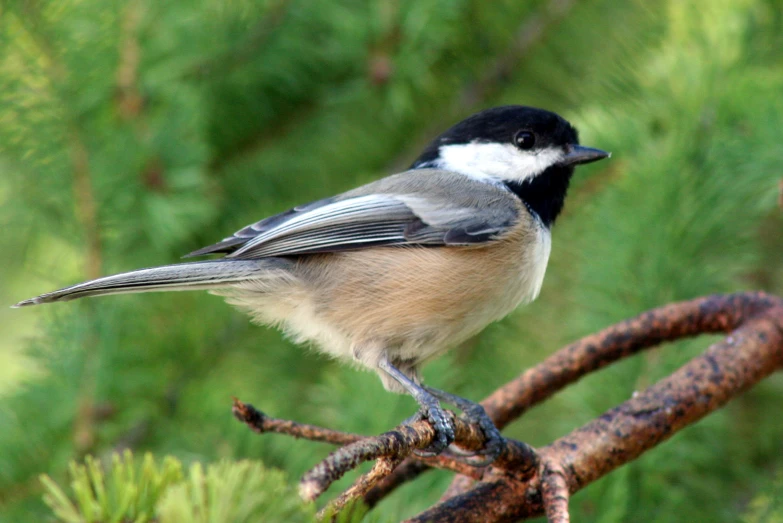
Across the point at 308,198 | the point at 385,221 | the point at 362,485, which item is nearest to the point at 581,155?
the point at 385,221

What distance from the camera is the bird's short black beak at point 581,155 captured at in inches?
70.6

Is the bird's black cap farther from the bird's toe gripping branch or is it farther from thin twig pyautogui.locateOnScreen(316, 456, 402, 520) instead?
thin twig pyautogui.locateOnScreen(316, 456, 402, 520)

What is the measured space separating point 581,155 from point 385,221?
51cm

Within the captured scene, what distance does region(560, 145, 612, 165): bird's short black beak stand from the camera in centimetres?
A: 179

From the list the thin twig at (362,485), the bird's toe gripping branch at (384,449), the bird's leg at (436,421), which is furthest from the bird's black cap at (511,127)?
the thin twig at (362,485)

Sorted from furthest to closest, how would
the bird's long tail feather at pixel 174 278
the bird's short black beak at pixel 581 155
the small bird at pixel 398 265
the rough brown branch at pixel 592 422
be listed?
the bird's short black beak at pixel 581 155
the small bird at pixel 398 265
the bird's long tail feather at pixel 174 278
the rough brown branch at pixel 592 422

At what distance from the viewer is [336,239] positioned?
5.57ft

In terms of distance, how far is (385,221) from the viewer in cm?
176

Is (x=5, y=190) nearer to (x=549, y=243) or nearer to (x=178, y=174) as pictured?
(x=178, y=174)

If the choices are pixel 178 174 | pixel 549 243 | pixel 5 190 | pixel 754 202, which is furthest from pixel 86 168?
pixel 754 202

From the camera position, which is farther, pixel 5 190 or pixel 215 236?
pixel 215 236

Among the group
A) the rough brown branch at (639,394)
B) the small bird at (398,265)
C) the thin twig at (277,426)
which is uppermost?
the small bird at (398,265)

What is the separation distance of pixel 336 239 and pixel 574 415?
654mm

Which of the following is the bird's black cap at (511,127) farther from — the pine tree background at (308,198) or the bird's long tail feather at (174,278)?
the bird's long tail feather at (174,278)
